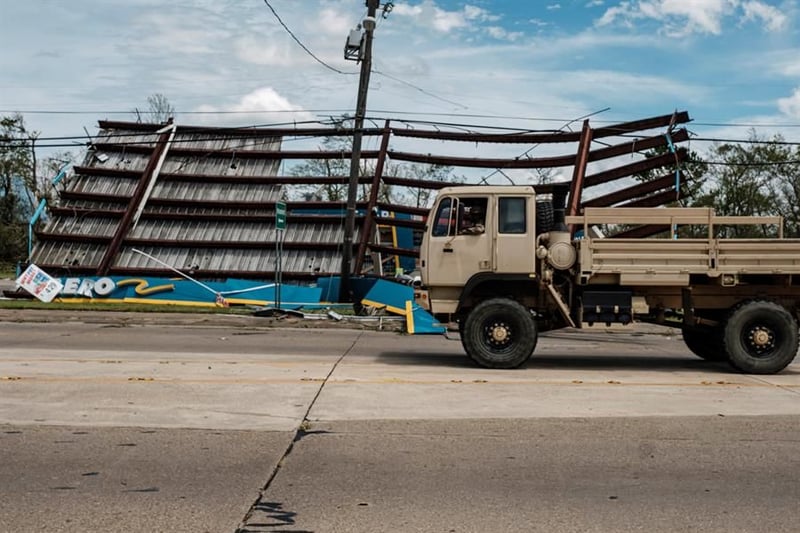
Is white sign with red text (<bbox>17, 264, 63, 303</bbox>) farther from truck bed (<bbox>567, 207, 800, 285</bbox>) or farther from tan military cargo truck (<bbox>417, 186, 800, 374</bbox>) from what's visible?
truck bed (<bbox>567, 207, 800, 285</bbox>)

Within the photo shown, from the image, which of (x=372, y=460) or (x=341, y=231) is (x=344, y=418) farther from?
(x=341, y=231)

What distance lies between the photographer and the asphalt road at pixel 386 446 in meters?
4.95

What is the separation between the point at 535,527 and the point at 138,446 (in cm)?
345

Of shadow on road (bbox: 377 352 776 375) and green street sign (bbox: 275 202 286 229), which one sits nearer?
shadow on road (bbox: 377 352 776 375)

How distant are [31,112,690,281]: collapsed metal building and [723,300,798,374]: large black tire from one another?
13304 millimetres

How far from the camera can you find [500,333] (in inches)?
446

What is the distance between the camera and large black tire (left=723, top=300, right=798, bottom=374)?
36.3 ft

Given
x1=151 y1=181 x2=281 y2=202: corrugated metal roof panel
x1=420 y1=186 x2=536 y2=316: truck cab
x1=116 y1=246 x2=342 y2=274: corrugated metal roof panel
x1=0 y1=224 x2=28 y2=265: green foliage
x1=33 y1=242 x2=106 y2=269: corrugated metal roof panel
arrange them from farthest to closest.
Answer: x1=0 y1=224 x2=28 y2=265: green foliage → x1=151 y1=181 x2=281 y2=202: corrugated metal roof panel → x1=33 y1=242 x2=106 y2=269: corrugated metal roof panel → x1=116 y1=246 x2=342 y2=274: corrugated metal roof panel → x1=420 y1=186 x2=536 y2=316: truck cab

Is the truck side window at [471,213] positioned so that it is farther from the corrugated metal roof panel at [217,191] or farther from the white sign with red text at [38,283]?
the white sign with red text at [38,283]

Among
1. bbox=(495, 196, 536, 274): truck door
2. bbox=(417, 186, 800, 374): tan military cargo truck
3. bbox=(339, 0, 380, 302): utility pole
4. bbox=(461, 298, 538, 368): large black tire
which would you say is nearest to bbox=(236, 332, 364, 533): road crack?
bbox=(461, 298, 538, 368): large black tire

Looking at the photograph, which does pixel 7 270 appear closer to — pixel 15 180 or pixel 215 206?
pixel 15 180

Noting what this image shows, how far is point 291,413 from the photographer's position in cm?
779

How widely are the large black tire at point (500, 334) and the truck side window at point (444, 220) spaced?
1.23 metres

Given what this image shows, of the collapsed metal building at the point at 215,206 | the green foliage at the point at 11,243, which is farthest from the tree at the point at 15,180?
the collapsed metal building at the point at 215,206
